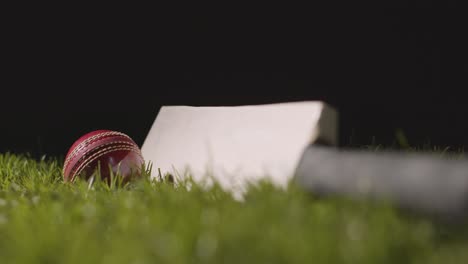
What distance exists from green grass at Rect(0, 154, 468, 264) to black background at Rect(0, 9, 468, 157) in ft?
6.03

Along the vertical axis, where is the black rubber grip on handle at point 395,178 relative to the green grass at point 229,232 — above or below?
above

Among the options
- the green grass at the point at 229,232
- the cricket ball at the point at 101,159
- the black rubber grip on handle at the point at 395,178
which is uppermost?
the black rubber grip on handle at the point at 395,178

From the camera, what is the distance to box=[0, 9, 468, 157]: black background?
11.7ft

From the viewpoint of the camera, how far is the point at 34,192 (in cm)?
239

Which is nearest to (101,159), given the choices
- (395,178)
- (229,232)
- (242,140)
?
(242,140)

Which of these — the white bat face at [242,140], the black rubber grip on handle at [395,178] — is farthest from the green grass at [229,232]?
the white bat face at [242,140]

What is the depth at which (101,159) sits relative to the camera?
2.55 meters

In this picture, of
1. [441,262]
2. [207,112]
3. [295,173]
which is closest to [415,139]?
[207,112]

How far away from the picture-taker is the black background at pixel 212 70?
3568 millimetres

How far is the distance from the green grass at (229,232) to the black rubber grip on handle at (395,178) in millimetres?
A: 46

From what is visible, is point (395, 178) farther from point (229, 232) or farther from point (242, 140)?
point (242, 140)

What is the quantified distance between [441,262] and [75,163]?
5.77 feet

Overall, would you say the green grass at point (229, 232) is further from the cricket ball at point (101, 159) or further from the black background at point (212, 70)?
the black background at point (212, 70)

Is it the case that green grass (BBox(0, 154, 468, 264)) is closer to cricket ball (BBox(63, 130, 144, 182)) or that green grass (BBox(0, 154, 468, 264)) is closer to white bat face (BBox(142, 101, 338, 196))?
white bat face (BBox(142, 101, 338, 196))
